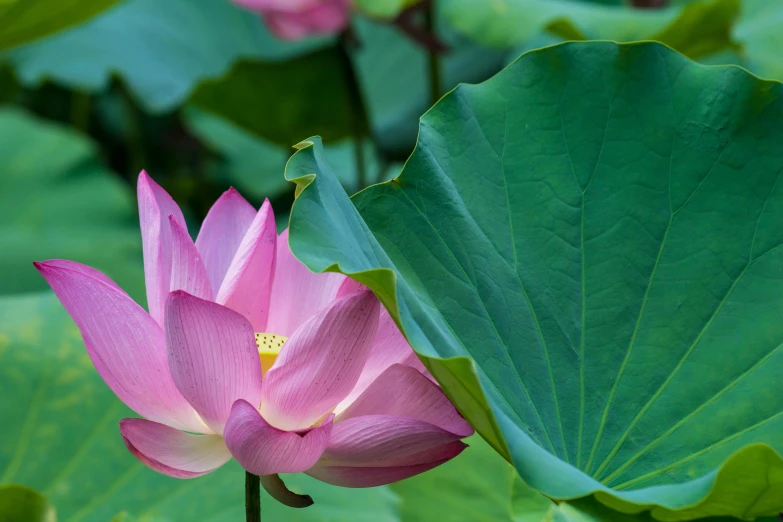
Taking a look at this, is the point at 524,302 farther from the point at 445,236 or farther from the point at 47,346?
the point at 47,346


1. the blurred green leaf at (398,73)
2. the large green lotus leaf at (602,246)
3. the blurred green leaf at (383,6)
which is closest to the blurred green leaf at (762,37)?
the blurred green leaf at (383,6)

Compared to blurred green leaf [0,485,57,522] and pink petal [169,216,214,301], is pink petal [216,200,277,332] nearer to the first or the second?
pink petal [169,216,214,301]

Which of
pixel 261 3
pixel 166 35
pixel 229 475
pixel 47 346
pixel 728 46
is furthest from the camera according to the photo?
pixel 166 35

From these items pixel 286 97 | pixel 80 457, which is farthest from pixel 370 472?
pixel 286 97

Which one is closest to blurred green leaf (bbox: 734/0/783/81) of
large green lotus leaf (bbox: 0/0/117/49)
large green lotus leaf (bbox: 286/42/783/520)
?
large green lotus leaf (bbox: 286/42/783/520)

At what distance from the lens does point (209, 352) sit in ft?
1.74

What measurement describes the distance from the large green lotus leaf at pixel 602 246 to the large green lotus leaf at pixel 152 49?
5.67 ft

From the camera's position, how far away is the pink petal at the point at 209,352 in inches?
20.7

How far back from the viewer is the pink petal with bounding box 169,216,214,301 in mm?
589

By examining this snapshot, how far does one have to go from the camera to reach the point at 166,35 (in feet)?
8.55

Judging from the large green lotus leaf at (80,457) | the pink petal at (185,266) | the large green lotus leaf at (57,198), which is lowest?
the large green lotus leaf at (57,198)

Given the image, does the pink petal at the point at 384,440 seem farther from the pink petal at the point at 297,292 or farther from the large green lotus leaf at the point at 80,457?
the large green lotus leaf at the point at 80,457

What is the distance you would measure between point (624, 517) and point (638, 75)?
0.38m

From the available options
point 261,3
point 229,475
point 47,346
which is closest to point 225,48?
point 261,3
